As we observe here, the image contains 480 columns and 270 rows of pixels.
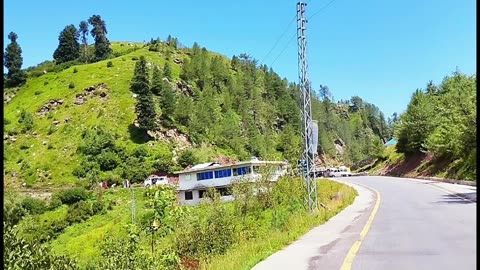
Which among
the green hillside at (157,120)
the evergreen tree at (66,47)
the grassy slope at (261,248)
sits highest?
the evergreen tree at (66,47)

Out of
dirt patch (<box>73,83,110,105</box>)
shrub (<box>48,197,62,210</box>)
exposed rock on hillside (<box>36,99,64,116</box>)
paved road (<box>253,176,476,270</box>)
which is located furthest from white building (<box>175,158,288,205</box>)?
exposed rock on hillside (<box>36,99,64,116</box>)

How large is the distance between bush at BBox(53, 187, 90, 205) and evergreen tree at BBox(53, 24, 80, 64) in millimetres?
89881

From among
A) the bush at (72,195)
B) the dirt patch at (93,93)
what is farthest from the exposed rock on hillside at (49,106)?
the bush at (72,195)

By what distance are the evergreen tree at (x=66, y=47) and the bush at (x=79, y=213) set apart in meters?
96.6

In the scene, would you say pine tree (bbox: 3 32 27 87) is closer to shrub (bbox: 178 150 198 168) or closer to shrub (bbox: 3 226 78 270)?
shrub (bbox: 178 150 198 168)

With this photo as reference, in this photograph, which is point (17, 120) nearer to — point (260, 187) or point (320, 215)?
point (260, 187)

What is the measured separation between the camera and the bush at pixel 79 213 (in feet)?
163

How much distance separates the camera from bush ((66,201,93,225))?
49656 millimetres

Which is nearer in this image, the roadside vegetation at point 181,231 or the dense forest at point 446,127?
the roadside vegetation at point 181,231

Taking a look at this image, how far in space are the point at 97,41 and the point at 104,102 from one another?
198 ft

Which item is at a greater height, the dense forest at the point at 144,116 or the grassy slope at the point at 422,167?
the dense forest at the point at 144,116

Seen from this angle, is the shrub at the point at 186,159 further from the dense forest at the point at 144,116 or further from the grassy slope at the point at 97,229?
the grassy slope at the point at 97,229

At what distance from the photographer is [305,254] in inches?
391

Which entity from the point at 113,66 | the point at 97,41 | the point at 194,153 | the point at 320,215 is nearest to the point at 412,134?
A: the point at 194,153
